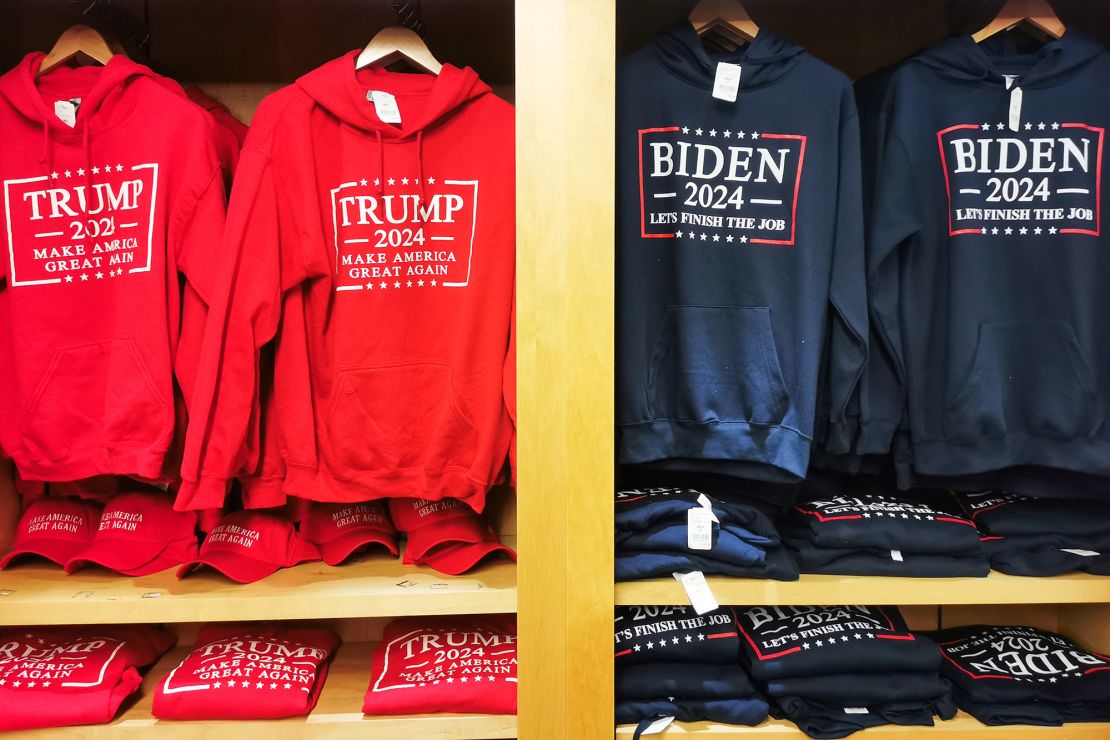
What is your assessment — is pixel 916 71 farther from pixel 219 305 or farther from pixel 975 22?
pixel 219 305

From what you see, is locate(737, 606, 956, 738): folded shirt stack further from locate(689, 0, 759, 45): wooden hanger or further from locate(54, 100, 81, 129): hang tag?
locate(54, 100, 81, 129): hang tag

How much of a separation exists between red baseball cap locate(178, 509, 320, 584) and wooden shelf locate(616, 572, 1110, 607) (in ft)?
2.08

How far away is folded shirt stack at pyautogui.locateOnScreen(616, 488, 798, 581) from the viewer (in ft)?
3.95

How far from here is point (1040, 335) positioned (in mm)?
1263

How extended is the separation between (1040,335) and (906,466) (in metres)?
0.34

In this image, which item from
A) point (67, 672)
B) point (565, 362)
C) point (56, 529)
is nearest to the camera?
point (565, 362)

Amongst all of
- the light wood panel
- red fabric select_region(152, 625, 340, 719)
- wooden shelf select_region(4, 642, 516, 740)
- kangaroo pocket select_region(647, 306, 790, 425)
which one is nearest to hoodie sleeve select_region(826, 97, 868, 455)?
kangaroo pocket select_region(647, 306, 790, 425)

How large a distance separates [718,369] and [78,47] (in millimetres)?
1362

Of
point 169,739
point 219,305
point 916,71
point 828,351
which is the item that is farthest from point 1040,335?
point 169,739

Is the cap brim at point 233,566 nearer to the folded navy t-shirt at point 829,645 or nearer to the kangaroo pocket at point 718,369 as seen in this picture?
the kangaroo pocket at point 718,369

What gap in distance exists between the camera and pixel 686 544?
3.96 feet

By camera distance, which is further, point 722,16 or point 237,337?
point 722,16

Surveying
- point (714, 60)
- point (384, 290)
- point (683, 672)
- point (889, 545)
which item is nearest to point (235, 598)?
point (384, 290)

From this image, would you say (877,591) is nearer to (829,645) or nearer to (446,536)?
(829,645)
